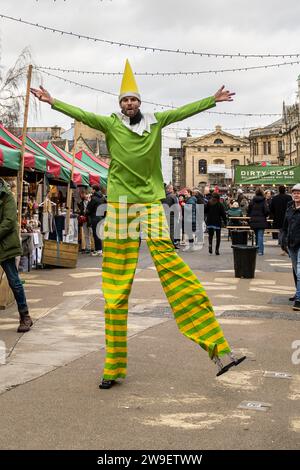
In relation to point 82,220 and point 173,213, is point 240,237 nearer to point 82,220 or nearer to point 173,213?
point 173,213

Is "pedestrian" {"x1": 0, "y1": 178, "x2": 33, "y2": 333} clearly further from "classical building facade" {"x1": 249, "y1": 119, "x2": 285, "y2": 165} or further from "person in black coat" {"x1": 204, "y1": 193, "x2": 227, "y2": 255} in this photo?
"classical building facade" {"x1": 249, "y1": 119, "x2": 285, "y2": 165}

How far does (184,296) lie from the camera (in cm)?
479

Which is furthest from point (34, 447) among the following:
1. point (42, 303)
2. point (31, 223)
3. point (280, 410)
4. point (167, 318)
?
point (31, 223)

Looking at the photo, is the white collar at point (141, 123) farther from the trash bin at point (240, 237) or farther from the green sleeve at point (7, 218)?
the trash bin at point (240, 237)

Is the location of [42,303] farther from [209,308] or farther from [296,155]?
[296,155]

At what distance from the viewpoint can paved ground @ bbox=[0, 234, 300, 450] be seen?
12.2 feet

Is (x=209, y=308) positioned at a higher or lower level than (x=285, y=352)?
higher

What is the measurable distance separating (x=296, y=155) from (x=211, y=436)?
89083 mm

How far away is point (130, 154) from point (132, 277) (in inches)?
36.7

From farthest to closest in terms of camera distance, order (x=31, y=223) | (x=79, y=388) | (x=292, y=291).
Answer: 1. (x=31, y=223)
2. (x=292, y=291)
3. (x=79, y=388)

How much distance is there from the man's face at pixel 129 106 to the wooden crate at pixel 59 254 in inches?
333

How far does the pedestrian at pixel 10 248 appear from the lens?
6945mm

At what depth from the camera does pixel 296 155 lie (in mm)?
89750

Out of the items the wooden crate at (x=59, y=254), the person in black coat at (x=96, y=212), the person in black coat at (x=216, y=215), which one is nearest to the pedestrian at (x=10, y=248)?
the wooden crate at (x=59, y=254)
